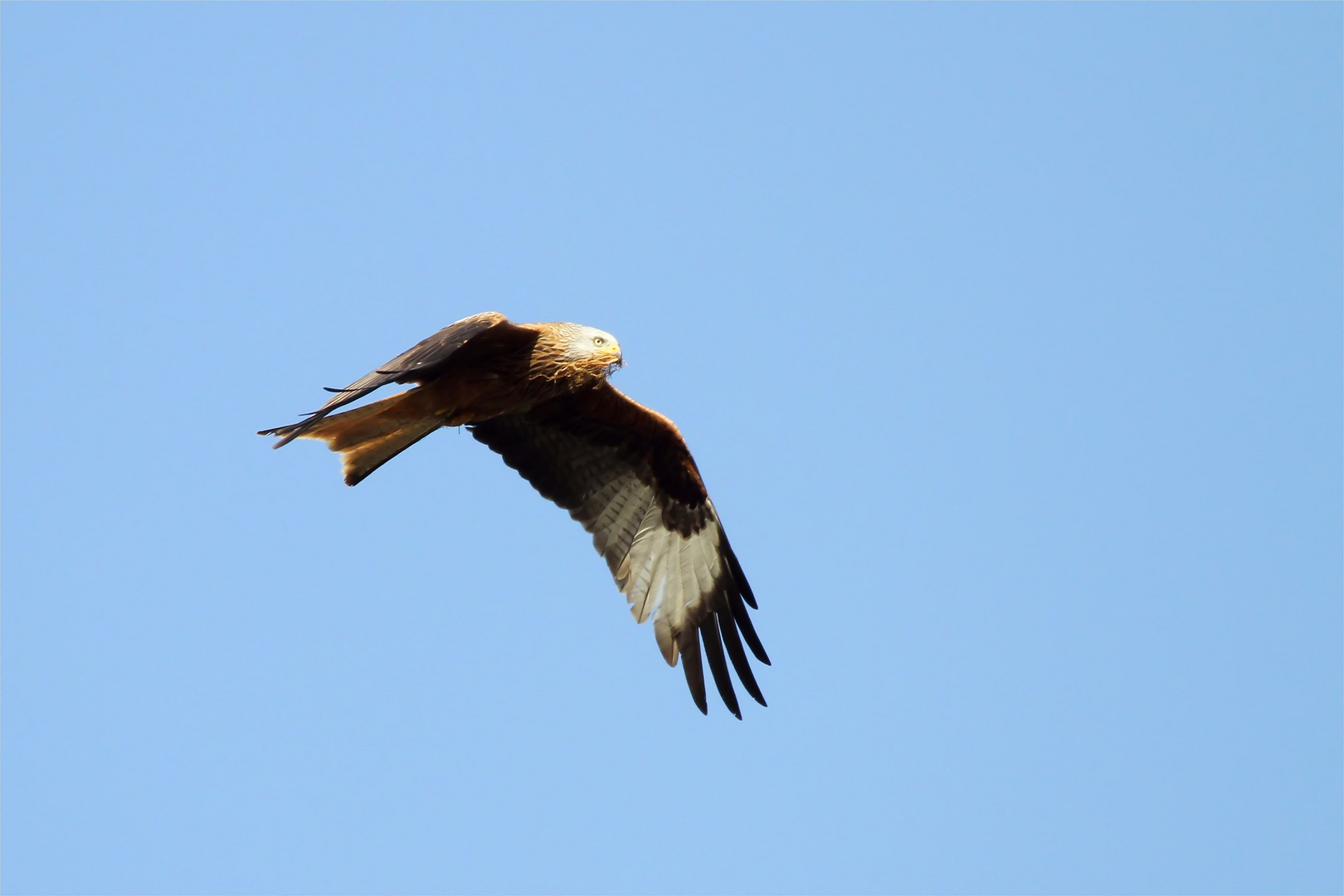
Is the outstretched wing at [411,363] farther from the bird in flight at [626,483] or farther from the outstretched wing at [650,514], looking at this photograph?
the outstretched wing at [650,514]

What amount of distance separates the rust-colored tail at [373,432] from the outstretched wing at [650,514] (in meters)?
1.01

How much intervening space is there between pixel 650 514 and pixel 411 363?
2892 millimetres

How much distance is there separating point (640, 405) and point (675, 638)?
1604 millimetres

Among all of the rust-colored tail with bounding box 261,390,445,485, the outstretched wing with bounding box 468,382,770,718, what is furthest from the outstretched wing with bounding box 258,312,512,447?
the outstretched wing with bounding box 468,382,770,718

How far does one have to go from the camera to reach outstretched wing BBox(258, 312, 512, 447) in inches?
284

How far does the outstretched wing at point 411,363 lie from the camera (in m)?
7.21

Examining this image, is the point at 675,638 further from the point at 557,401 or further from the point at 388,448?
the point at 388,448

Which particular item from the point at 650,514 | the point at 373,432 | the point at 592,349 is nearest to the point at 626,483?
the point at 650,514

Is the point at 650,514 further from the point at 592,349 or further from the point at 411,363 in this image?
the point at 411,363

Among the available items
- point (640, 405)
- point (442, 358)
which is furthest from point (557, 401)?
point (442, 358)

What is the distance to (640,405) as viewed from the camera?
9.34m

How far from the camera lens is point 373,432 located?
8422mm

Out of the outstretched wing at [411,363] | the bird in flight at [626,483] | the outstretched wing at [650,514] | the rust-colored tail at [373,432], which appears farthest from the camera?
the outstretched wing at [650,514]

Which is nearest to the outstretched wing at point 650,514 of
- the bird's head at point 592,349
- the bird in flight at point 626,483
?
the bird in flight at point 626,483
